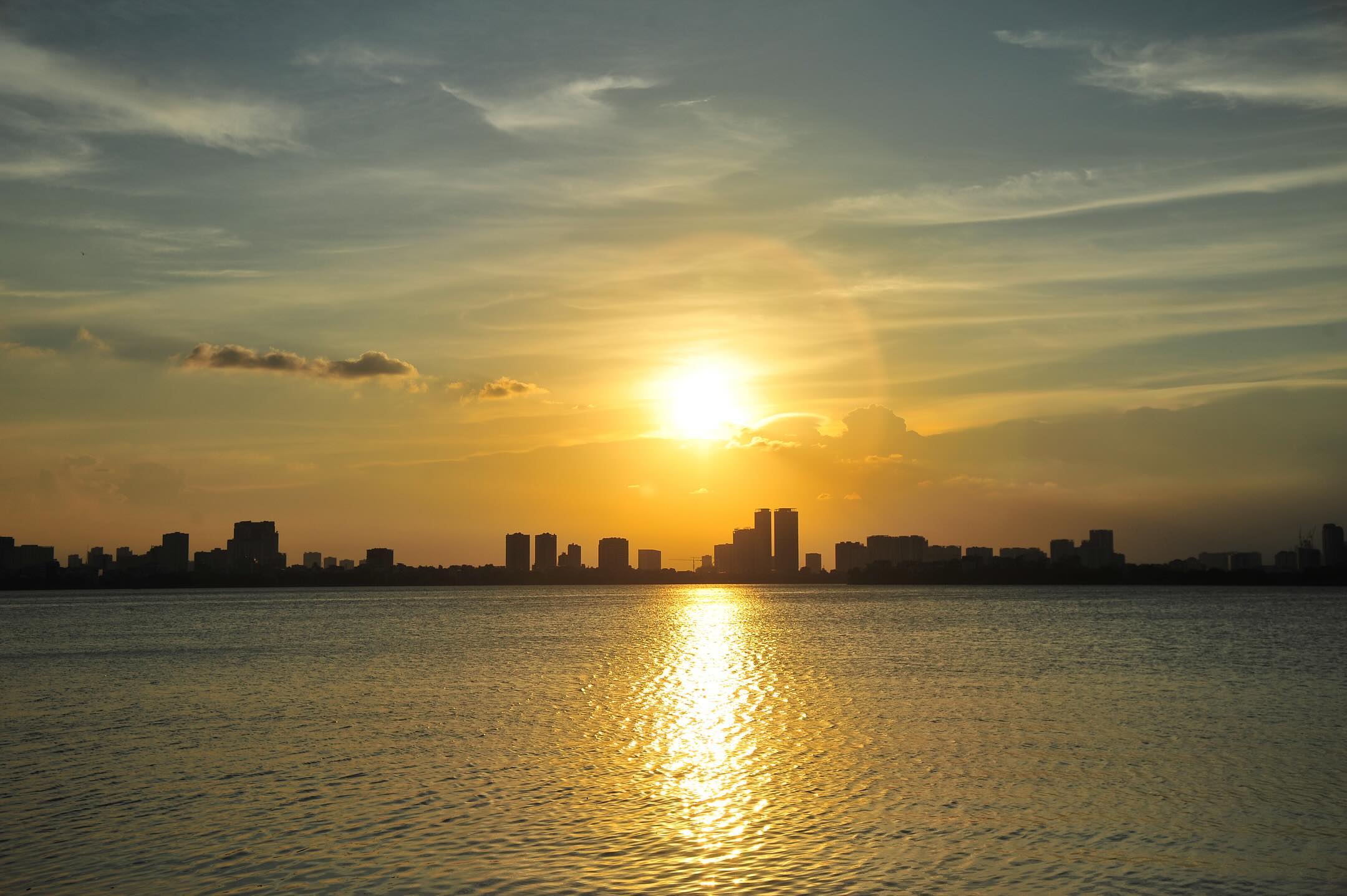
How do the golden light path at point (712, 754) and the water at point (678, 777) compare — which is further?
the golden light path at point (712, 754)

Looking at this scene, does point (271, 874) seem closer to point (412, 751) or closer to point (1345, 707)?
point (412, 751)

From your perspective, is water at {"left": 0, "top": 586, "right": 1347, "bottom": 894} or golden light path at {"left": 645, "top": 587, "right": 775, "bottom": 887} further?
golden light path at {"left": 645, "top": 587, "right": 775, "bottom": 887}

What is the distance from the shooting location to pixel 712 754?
41125 millimetres

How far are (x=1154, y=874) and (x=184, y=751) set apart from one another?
3498 cm

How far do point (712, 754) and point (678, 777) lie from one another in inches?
192

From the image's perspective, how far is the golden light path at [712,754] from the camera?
1098 inches

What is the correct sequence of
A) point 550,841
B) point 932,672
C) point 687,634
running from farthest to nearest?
point 687,634 < point 932,672 < point 550,841

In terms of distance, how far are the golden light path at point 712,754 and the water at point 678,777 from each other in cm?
17

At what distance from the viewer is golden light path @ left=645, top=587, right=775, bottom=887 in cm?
2789

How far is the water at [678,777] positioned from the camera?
25.3 metres

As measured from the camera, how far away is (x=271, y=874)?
82.6 feet

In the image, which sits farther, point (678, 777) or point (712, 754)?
point (712, 754)

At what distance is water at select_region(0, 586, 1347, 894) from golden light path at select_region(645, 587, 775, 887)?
0.17 metres

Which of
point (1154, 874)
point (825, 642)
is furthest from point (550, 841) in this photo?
point (825, 642)
